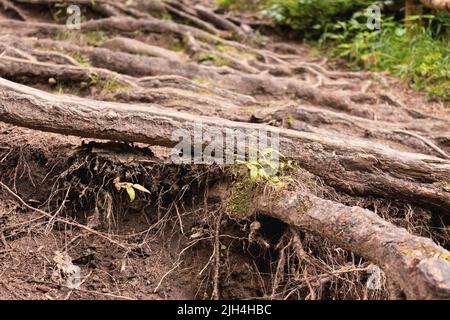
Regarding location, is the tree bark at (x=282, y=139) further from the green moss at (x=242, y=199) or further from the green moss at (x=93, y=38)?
the green moss at (x=93, y=38)

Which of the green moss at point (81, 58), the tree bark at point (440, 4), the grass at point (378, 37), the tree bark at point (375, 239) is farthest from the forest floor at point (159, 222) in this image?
the grass at point (378, 37)

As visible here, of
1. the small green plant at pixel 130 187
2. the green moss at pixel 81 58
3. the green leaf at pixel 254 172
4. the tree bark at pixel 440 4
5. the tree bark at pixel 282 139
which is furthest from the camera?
the green moss at pixel 81 58

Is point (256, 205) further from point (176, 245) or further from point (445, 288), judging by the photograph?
point (445, 288)

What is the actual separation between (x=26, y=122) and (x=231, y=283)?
150 cm

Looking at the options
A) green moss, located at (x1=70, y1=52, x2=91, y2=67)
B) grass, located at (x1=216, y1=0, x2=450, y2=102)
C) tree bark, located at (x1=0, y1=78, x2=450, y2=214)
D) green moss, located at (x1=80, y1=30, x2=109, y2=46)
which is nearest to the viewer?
tree bark, located at (x1=0, y1=78, x2=450, y2=214)

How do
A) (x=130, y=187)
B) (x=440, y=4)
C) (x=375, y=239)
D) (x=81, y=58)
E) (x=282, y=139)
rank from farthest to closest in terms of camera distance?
(x=81, y=58) < (x=440, y=4) < (x=282, y=139) < (x=130, y=187) < (x=375, y=239)

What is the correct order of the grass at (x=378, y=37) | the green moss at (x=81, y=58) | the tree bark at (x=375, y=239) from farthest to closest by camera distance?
the grass at (x=378, y=37)
the green moss at (x=81, y=58)
the tree bark at (x=375, y=239)

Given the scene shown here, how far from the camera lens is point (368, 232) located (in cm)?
260

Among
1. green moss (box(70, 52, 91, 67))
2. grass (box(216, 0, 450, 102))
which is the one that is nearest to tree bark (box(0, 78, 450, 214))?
green moss (box(70, 52, 91, 67))

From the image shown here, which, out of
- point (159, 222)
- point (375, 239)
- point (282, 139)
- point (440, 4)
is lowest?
point (159, 222)

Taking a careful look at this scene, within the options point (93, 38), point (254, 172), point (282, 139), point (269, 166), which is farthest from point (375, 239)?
point (93, 38)

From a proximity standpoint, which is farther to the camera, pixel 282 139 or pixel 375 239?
pixel 282 139

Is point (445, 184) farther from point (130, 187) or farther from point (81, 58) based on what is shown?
point (81, 58)

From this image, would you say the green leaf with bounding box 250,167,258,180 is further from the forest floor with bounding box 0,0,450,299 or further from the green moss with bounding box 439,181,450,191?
the green moss with bounding box 439,181,450,191
